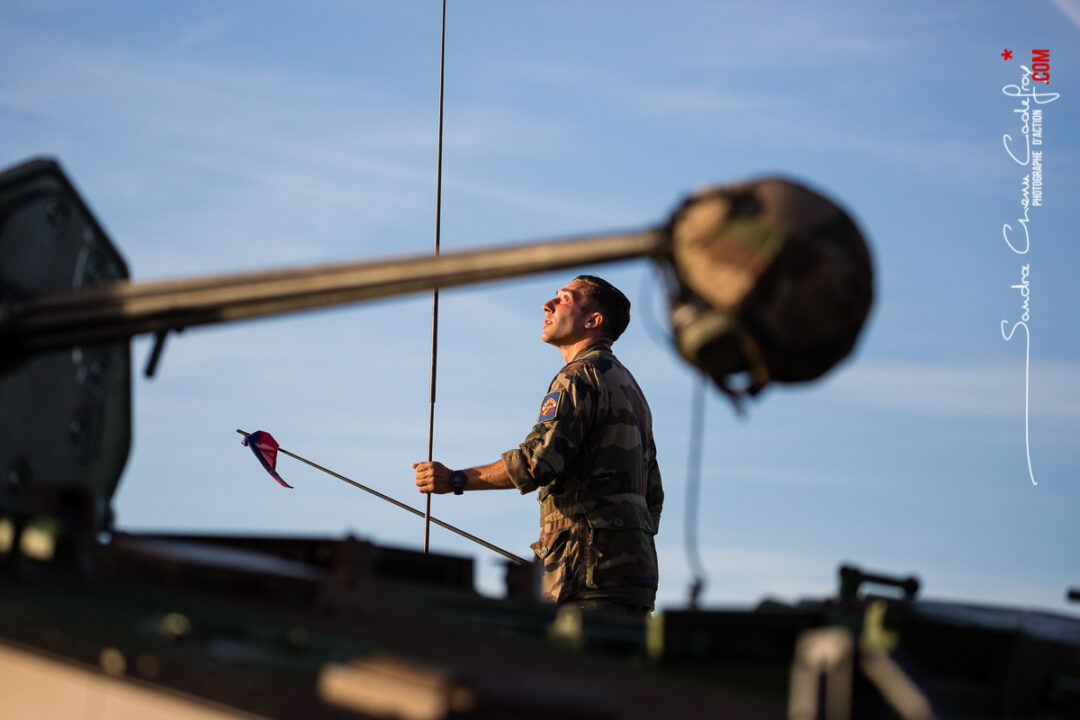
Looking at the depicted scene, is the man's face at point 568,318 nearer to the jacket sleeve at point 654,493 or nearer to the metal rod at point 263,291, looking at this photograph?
the jacket sleeve at point 654,493

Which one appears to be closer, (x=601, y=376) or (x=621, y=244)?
(x=621, y=244)

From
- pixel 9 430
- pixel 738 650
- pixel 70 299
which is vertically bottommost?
pixel 738 650

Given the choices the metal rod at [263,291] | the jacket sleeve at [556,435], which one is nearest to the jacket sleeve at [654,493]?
the jacket sleeve at [556,435]

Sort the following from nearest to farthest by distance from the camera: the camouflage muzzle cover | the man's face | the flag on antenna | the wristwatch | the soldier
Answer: the camouflage muzzle cover
the soldier
the wristwatch
the man's face
the flag on antenna

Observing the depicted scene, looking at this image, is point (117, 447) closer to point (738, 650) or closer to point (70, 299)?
point (70, 299)

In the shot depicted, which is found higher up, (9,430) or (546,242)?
(546,242)

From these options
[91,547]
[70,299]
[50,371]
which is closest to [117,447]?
[50,371]

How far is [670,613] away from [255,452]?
6.98 meters

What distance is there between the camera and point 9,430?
20.9 ft

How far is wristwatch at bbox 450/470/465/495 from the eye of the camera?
8.69 meters

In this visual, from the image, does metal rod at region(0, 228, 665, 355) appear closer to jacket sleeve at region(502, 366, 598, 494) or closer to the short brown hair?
jacket sleeve at region(502, 366, 598, 494)

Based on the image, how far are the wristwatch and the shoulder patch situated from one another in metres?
0.54

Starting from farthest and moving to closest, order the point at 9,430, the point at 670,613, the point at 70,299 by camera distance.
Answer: the point at 9,430, the point at 70,299, the point at 670,613

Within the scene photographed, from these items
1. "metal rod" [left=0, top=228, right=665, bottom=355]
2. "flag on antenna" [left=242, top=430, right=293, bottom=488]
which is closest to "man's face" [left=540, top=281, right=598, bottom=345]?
"flag on antenna" [left=242, top=430, right=293, bottom=488]
